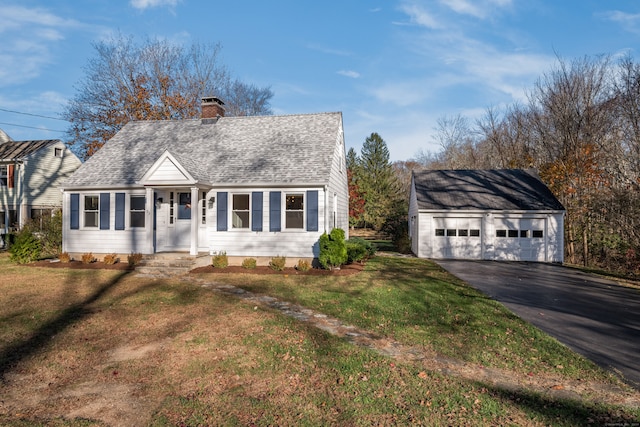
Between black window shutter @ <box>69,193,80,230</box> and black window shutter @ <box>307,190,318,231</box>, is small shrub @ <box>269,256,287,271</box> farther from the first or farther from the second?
black window shutter @ <box>69,193,80,230</box>

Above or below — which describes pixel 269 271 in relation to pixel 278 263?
below

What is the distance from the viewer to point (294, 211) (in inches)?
579

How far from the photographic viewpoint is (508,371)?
5223 millimetres

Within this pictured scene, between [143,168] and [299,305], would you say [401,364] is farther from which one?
[143,168]

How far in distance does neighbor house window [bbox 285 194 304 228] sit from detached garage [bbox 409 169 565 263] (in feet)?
25.6

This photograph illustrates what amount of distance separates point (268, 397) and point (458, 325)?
4.39 meters

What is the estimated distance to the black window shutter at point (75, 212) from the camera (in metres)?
16.0

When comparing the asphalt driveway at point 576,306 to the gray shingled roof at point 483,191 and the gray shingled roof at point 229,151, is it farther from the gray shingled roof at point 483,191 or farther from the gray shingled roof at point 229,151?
the gray shingled roof at point 229,151

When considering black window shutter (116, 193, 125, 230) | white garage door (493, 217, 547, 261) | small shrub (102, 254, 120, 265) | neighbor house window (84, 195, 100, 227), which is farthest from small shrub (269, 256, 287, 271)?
white garage door (493, 217, 547, 261)

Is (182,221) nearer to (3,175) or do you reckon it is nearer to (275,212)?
(275,212)

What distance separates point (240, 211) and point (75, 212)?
23.7 feet

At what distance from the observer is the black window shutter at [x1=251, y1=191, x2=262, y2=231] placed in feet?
48.4

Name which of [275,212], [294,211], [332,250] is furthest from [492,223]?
[275,212]

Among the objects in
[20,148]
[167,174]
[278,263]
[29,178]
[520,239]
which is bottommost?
[278,263]
